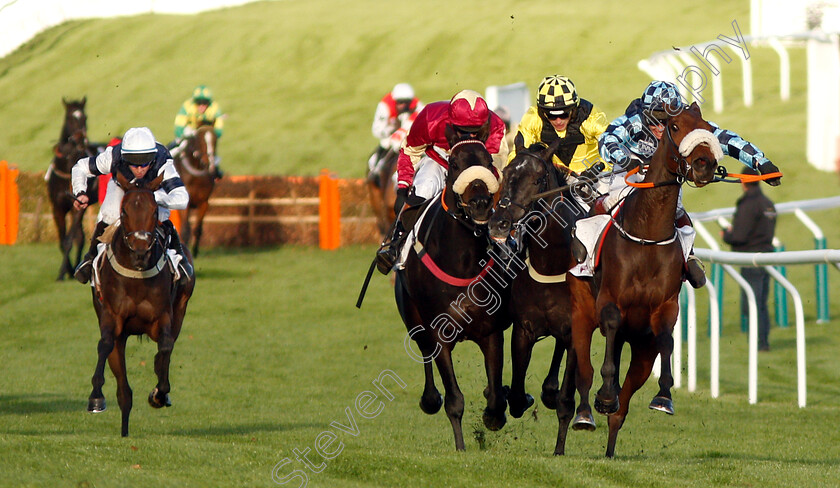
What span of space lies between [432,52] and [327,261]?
53.5 ft

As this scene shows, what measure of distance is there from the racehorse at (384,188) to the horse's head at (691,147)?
31.9 ft

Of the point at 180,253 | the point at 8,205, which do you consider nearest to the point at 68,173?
the point at 8,205

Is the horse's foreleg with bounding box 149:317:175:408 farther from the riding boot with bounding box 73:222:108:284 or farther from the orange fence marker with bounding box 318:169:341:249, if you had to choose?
the orange fence marker with bounding box 318:169:341:249

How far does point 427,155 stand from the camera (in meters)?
7.13

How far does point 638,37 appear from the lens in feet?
108

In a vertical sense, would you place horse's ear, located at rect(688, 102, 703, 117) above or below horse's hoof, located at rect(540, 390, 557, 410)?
above

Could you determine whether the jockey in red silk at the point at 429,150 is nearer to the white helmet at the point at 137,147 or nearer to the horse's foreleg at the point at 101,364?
the white helmet at the point at 137,147

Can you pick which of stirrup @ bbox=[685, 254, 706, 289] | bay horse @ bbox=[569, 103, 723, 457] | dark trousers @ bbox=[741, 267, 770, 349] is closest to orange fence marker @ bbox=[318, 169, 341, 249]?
dark trousers @ bbox=[741, 267, 770, 349]

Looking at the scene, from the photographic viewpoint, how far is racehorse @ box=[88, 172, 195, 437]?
6.99m

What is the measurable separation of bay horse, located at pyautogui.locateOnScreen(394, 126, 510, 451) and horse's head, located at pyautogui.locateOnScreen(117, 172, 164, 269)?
1.54m

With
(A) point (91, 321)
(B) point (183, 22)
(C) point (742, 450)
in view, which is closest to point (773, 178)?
(C) point (742, 450)

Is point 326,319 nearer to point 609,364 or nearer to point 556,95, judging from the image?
point 556,95

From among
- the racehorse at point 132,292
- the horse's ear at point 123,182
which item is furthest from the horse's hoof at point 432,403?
the horse's ear at point 123,182

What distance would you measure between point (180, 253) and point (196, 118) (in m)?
10.3
